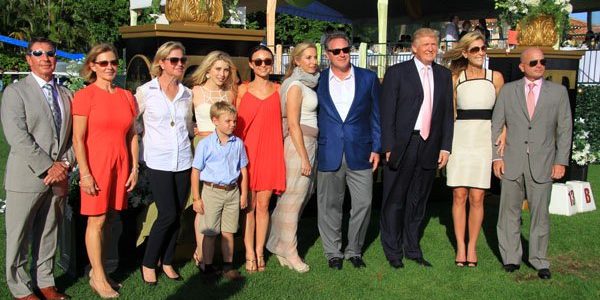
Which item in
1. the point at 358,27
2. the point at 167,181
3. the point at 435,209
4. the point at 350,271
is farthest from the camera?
the point at 358,27

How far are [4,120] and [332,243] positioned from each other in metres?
2.82

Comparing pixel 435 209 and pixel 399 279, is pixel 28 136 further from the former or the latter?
pixel 435 209

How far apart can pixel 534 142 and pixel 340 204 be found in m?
1.68

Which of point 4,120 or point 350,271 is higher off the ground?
point 4,120

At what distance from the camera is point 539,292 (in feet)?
17.4

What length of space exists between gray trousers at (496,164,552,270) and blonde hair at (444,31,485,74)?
1.05m

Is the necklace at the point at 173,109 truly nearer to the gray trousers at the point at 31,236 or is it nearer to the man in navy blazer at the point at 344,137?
the gray trousers at the point at 31,236

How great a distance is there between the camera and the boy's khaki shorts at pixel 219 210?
17.1 feet

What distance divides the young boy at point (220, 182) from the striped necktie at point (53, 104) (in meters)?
1.01

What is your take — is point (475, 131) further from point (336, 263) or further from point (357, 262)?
point (336, 263)

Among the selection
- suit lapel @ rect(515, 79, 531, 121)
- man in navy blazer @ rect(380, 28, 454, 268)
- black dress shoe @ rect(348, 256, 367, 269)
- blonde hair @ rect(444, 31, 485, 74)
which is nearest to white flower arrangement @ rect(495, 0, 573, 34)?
blonde hair @ rect(444, 31, 485, 74)

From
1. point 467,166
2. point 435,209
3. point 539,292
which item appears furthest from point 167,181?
point 435,209

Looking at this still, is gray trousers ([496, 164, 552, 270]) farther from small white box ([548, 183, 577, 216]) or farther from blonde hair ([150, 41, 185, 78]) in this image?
blonde hair ([150, 41, 185, 78])

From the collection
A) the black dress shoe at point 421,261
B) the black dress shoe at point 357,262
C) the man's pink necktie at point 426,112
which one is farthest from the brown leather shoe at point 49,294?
the man's pink necktie at point 426,112
